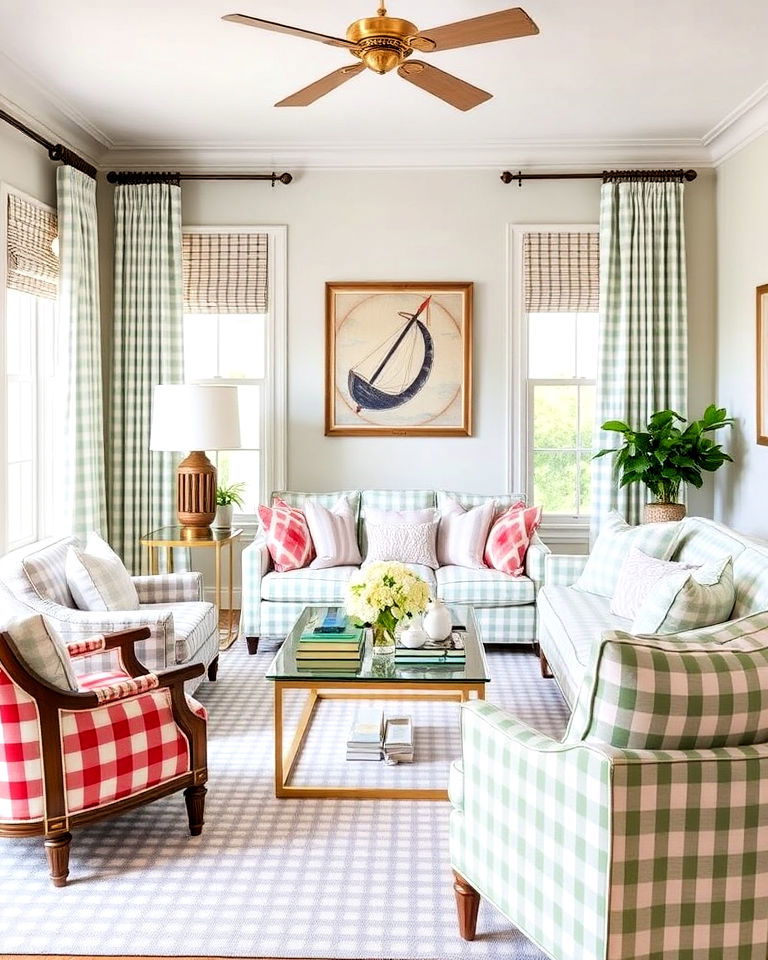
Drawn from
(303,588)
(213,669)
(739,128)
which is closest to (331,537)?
(303,588)

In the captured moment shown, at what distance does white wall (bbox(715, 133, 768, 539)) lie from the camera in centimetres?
554

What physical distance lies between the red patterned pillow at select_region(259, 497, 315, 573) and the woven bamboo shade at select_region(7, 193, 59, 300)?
1796mm

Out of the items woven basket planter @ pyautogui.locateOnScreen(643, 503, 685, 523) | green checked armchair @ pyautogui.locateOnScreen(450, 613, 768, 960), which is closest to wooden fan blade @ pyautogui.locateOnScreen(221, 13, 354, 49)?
green checked armchair @ pyautogui.locateOnScreen(450, 613, 768, 960)

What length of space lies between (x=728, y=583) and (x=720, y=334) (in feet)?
11.5

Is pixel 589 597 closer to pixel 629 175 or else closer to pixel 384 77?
pixel 384 77

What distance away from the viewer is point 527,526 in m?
5.64

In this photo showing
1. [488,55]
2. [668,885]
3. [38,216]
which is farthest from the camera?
[38,216]

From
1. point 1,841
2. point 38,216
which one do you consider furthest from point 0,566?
point 38,216

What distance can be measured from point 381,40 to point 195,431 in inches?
108

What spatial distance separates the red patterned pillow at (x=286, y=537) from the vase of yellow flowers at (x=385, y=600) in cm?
181

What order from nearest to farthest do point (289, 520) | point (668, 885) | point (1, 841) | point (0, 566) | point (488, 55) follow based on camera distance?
point (668, 885), point (1, 841), point (0, 566), point (488, 55), point (289, 520)

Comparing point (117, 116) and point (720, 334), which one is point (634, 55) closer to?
point (720, 334)

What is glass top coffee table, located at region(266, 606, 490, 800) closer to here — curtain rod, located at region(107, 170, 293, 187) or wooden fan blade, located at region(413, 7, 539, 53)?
wooden fan blade, located at region(413, 7, 539, 53)

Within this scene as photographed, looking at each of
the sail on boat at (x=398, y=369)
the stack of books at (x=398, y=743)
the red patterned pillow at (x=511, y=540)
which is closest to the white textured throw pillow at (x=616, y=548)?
the red patterned pillow at (x=511, y=540)
